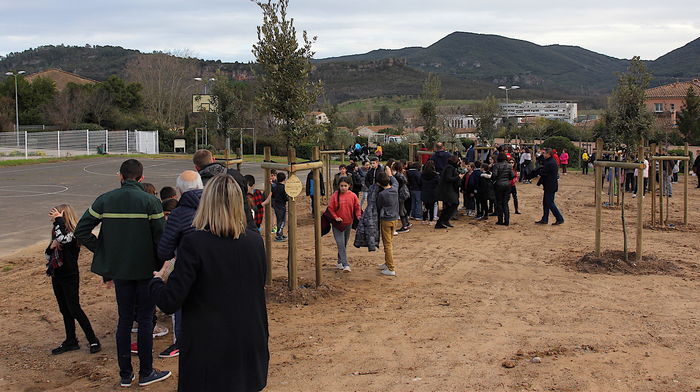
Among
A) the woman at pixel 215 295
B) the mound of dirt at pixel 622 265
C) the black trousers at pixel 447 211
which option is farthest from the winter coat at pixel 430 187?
the woman at pixel 215 295

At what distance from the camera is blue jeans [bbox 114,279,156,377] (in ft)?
18.2

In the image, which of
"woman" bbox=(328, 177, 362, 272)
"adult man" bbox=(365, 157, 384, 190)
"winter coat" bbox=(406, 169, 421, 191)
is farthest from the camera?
"winter coat" bbox=(406, 169, 421, 191)

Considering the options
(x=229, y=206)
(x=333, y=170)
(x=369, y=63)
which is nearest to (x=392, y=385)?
(x=229, y=206)

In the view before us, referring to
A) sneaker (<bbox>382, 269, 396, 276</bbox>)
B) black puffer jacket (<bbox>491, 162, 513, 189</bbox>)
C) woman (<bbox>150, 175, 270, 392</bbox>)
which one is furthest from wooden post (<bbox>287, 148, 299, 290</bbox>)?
black puffer jacket (<bbox>491, 162, 513, 189</bbox>)

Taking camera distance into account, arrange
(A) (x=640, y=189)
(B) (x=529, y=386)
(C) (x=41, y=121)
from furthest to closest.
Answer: (C) (x=41, y=121) → (A) (x=640, y=189) → (B) (x=529, y=386)

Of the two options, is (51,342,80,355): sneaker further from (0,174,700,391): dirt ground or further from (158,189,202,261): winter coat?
(158,189,202,261): winter coat

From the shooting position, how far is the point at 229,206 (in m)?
3.52

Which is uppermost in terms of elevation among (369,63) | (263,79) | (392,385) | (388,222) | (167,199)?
(369,63)

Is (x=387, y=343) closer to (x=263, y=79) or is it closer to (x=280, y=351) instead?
(x=280, y=351)

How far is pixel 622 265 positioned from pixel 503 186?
5.28m

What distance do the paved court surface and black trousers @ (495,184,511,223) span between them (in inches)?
423

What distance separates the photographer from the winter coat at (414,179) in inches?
614

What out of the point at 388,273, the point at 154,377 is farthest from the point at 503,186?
the point at 154,377

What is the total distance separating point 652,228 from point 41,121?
214 ft
